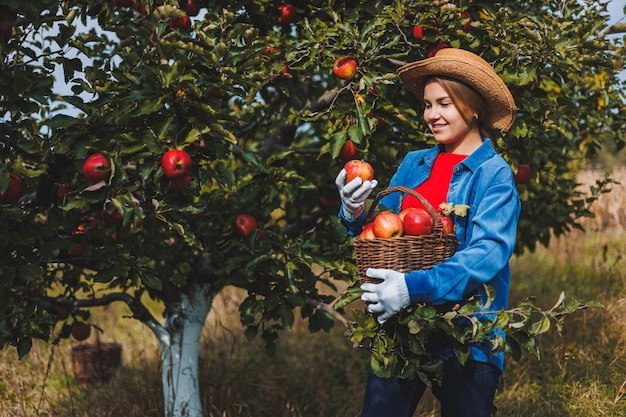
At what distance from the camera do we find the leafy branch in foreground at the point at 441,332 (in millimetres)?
1922

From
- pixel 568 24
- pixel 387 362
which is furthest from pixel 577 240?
pixel 387 362

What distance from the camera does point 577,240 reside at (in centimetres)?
731

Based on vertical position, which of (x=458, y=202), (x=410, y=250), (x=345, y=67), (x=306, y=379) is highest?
(x=345, y=67)

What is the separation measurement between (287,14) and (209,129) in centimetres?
118

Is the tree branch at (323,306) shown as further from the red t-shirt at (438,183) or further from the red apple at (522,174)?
the red apple at (522,174)

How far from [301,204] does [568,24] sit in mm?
1714

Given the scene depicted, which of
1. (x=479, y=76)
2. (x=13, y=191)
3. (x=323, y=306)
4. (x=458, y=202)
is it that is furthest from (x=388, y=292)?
(x=13, y=191)

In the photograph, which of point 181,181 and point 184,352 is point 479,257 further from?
point 184,352

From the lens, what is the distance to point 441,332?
2.10 meters

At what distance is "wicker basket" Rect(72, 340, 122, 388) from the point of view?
4.71 meters

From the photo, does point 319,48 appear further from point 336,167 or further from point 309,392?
point 309,392

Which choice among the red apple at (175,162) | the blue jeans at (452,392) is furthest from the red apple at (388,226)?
the red apple at (175,162)

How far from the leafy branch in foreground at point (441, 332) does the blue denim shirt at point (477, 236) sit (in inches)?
1.8

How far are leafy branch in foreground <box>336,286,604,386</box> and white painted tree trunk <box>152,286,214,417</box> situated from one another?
5.13 feet
